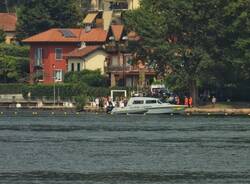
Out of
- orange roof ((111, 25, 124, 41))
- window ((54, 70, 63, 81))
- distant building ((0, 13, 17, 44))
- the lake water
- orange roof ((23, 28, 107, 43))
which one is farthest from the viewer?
distant building ((0, 13, 17, 44))

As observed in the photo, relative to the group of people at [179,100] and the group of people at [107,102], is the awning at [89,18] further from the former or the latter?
the group of people at [179,100]

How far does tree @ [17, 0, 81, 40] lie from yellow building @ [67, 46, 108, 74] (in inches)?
698

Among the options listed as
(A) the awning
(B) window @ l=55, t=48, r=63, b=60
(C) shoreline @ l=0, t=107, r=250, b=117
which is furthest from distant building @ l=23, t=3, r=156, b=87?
(C) shoreline @ l=0, t=107, r=250, b=117

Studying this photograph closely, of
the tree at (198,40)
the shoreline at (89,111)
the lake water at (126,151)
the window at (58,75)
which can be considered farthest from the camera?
the window at (58,75)

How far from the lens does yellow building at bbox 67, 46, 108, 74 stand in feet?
546

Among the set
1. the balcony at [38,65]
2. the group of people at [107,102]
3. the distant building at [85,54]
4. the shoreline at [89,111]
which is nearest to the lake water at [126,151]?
the shoreline at [89,111]

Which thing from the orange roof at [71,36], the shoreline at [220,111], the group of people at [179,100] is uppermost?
the orange roof at [71,36]

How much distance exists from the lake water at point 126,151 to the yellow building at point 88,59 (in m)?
49.3

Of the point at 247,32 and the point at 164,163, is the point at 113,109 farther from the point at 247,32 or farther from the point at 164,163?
the point at 164,163

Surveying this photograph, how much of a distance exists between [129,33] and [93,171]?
316 ft

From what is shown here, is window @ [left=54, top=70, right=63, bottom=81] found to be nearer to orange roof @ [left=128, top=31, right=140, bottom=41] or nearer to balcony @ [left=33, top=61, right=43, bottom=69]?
balcony @ [left=33, top=61, right=43, bottom=69]

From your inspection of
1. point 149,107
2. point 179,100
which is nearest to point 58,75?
point 179,100

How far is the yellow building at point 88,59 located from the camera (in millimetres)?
166375

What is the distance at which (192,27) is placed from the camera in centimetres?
13650
